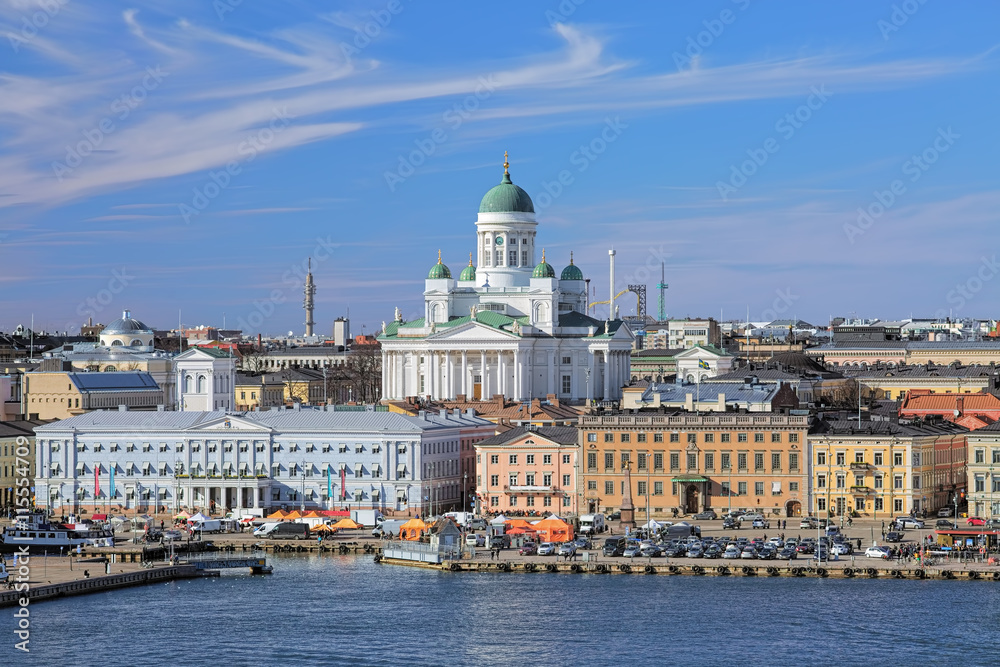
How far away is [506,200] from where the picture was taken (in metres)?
135

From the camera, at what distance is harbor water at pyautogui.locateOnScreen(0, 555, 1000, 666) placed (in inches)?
2309

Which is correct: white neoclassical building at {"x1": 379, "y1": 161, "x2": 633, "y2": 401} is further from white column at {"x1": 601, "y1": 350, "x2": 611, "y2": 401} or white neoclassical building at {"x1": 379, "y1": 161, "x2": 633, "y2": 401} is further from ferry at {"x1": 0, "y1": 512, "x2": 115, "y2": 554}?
ferry at {"x1": 0, "y1": 512, "x2": 115, "y2": 554}

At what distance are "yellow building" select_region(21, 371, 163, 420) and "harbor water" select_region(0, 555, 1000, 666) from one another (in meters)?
50.4

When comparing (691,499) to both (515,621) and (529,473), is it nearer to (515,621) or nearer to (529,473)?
(529,473)

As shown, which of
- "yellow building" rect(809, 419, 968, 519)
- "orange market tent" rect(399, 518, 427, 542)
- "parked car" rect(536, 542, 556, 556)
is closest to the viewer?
"parked car" rect(536, 542, 556, 556)

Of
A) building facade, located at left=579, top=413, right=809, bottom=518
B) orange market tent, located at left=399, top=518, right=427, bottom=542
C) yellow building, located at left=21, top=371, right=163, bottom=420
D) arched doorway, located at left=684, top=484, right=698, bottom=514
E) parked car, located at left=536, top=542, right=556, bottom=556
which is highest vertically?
yellow building, located at left=21, top=371, right=163, bottom=420

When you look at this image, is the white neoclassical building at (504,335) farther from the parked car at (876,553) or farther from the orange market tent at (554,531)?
the parked car at (876,553)

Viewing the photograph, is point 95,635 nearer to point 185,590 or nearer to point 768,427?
point 185,590

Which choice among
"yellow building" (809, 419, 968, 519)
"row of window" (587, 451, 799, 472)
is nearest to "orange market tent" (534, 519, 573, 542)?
"row of window" (587, 451, 799, 472)

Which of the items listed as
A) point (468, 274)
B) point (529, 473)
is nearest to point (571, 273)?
point (468, 274)

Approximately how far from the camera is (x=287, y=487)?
90.5 meters

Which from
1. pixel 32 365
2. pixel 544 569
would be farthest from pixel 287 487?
pixel 32 365

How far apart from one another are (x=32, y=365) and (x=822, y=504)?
72.5 metres

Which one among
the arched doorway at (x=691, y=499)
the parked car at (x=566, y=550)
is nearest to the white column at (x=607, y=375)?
the arched doorway at (x=691, y=499)
